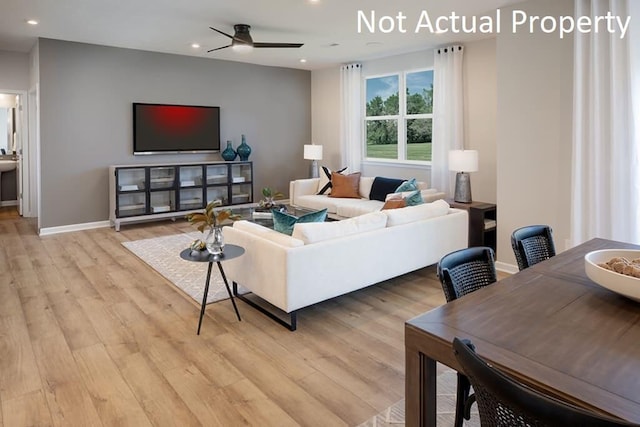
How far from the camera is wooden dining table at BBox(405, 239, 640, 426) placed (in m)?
1.08

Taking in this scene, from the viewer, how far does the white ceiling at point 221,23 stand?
4.40 meters

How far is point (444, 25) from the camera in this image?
5199mm

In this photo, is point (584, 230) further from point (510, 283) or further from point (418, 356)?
point (418, 356)

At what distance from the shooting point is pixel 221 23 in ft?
16.8

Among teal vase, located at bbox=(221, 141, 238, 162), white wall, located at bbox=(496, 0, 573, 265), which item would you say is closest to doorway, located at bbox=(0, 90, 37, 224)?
teal vase, located at bbox=(221, 141, 238, 162)

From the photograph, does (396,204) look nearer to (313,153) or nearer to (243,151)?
(313,153)

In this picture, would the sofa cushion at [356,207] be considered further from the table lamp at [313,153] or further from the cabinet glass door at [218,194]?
the cabinet glass door at [218,194]

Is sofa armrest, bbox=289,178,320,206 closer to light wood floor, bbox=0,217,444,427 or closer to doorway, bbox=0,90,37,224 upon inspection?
light wood floor, bbox=0,217,444,427

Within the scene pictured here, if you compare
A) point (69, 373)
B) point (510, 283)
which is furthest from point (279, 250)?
point (510, 283)

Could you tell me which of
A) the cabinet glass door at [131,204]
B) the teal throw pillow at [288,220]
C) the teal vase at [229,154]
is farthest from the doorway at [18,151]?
the teal throw pillow at [288,220]

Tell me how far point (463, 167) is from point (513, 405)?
172 inches

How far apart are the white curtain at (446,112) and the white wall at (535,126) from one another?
1629 mm

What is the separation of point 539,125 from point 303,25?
9.33 ft

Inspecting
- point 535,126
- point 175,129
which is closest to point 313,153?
point 175,129
